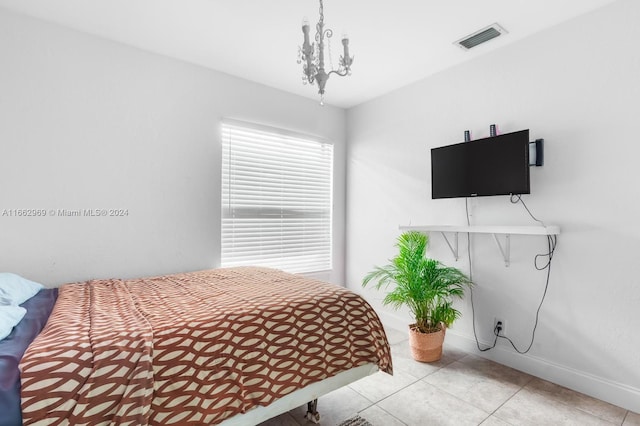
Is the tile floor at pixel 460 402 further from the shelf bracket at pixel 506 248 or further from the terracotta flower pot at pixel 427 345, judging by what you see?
the shelf bracket at pixel 506 248

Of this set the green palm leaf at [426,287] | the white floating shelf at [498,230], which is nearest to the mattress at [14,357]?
the green palm leaf at [426,287]

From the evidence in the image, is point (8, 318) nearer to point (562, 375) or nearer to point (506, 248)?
point (506, 248)

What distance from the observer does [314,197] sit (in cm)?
375

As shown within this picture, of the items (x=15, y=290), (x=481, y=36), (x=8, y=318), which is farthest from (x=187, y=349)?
(x=481, y=36)

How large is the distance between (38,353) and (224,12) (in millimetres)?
2228

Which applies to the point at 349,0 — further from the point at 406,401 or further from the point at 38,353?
the point at 406,401

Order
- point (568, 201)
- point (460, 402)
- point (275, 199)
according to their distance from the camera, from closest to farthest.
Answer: point (460, 402)
point (568, 201)
point (275, 199)

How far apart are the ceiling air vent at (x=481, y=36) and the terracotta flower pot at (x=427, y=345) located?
2.42m

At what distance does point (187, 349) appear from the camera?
1.29 meters

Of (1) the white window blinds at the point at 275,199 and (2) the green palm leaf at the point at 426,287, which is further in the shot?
(1) the white window blinds at the point at 275,199

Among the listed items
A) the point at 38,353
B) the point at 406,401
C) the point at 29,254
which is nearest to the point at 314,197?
the point at 406,401

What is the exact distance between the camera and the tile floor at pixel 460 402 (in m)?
1.83

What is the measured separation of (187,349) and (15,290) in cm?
130

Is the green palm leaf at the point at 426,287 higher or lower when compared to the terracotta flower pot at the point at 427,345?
higher
